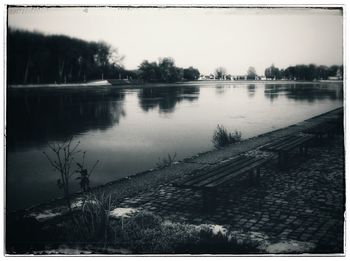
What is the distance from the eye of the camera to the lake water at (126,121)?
6238mm

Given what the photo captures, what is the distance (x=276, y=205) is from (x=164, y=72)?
3271 millimetres

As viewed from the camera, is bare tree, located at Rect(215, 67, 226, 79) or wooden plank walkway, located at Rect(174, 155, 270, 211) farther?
bare tree, located at Rect(215, 67, 226, 79)

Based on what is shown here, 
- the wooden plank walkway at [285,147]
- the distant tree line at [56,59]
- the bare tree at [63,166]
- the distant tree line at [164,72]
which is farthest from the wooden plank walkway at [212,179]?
the distant tree line at [56,59]

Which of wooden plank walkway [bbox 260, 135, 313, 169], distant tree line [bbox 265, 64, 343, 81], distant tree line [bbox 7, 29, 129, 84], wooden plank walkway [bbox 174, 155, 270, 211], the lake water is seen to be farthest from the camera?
wooden plank walkway [bbox 260, 135, 313, 169]

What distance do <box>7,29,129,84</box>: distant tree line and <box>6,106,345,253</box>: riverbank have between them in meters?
2.15

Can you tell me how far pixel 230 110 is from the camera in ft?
53.1

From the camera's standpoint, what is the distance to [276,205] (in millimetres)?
5383

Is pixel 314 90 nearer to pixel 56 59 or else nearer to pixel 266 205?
pixel 266 205

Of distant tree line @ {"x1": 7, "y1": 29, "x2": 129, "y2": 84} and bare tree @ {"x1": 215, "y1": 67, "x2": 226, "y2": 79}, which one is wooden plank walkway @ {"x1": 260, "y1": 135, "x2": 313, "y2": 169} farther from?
distant tree line @ {"x1": 7, "y1": 29, "x2": 129, "y2": 84}

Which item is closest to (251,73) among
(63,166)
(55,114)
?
(63,166)

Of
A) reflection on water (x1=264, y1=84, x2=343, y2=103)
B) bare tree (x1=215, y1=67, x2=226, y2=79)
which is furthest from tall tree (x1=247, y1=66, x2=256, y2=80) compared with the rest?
reflection on water (x1=264, y1=84, x2=343, y2=103)

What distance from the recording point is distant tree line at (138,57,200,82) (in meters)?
7.04
